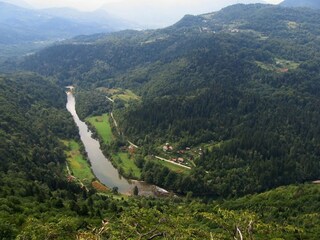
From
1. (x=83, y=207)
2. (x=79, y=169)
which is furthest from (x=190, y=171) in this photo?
(x=83, y=207)

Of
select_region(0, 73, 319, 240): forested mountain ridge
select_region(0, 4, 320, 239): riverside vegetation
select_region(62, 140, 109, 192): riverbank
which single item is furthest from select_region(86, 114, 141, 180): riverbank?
select_region(0, 73, 319, 240): forested mountain ridge

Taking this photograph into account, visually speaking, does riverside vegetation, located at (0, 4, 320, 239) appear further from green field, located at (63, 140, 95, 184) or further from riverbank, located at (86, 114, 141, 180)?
green field, located at (63, 140, 95, 184)

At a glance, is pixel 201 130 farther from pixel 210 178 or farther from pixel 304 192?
pixel 304 192

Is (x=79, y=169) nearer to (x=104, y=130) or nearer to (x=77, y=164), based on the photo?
(x=77, y=164)

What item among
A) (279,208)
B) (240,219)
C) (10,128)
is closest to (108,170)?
(10,128)

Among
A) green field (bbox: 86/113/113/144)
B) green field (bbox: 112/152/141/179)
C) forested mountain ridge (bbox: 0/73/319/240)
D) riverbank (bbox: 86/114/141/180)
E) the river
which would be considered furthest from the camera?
green field (bbox: 86/113/113/144)

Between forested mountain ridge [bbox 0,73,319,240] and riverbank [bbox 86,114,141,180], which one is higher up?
forested mountain ridge [bbox 0,73,319,240]

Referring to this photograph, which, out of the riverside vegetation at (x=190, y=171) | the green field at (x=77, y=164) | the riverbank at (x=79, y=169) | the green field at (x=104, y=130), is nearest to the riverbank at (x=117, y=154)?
the green field at (x=104, y=130)
